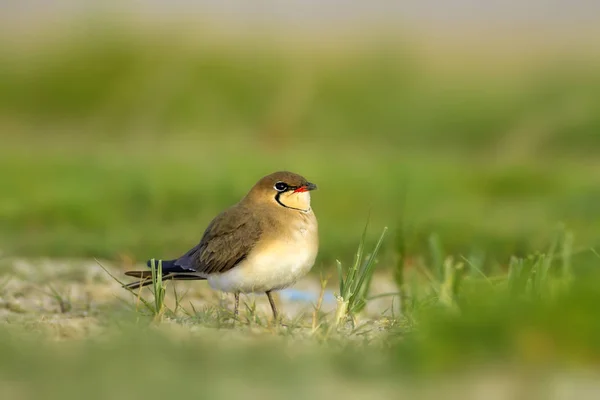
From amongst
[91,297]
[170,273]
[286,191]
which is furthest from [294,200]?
[91,297]

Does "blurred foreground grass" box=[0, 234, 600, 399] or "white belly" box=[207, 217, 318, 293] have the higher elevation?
"blurred foreground grass" box=[0, 234, 600, 399]

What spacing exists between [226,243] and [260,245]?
0.20m

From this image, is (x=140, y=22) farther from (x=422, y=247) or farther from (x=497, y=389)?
(x=497, y=389)

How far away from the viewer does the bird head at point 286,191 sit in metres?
5.61

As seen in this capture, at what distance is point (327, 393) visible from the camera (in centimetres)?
300

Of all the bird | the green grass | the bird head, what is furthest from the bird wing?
the green grass

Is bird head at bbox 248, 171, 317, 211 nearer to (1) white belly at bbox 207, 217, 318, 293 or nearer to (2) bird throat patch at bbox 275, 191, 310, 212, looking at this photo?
(2) bird throat patch at bbox 275, 191, 310, 212

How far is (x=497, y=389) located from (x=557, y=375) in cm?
21

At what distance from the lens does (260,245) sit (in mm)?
5410

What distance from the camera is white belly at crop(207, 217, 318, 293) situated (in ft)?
17.5

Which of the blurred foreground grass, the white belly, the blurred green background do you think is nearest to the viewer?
the blurred foreground grass

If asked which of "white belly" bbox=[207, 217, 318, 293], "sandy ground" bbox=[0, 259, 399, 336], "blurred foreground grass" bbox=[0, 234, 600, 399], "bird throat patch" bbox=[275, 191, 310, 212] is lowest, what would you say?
"sandy ground" bbox=[0, 259, 399, 336]

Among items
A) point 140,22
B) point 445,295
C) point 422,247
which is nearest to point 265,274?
point 445,295

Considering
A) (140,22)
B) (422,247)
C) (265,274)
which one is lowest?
(422,247)
